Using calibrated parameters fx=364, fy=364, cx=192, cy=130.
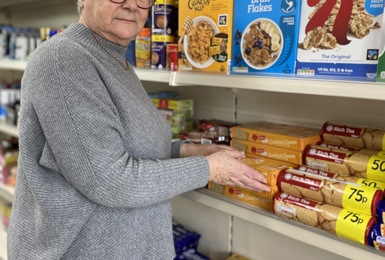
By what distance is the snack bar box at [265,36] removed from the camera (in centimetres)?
104

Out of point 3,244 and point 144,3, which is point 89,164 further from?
point 3,244

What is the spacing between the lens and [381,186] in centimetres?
97

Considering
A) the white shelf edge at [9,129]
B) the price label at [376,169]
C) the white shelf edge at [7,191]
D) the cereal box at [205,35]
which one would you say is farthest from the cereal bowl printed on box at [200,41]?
the white shelf edge at [7,191]

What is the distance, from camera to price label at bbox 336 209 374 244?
92 cm

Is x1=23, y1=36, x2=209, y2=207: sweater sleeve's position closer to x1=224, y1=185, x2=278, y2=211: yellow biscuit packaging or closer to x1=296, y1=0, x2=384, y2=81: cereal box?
x1=224, y1=185, x2=278, y2=211: yellow biscuit packaging

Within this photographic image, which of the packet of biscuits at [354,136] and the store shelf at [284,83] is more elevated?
the store shelf at [284,83]

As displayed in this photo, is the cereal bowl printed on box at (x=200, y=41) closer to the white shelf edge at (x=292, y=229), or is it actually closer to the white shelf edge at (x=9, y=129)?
the white shelf edge at (x=292, y=229)

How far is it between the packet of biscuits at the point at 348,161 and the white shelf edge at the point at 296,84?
242 millimetres

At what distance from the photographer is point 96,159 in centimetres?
88

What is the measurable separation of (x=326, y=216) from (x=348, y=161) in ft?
0.60

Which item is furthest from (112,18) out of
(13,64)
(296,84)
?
(13,64)

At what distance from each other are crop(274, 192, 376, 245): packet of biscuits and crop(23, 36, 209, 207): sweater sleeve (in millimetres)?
360

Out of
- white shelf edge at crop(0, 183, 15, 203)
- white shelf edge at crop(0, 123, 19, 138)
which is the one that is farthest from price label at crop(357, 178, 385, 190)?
white shelf edge at crop(0, 183, 15, 203)

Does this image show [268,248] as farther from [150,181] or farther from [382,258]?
[150,181]
